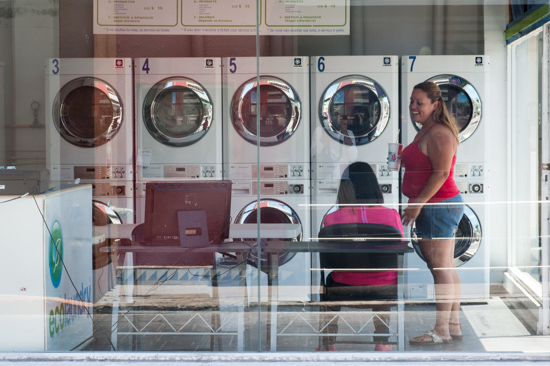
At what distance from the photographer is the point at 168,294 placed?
463 cm

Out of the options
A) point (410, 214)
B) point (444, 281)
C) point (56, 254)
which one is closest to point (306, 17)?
point (410, 214)

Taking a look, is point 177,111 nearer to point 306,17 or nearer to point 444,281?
point 306,17

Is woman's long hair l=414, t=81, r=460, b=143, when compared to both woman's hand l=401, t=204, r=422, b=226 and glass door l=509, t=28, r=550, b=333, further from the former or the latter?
woman's hand l=401, t=204, r=422, b=226

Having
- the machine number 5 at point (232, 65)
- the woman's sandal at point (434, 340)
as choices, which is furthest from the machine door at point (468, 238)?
the machine number 5 at point (232, 65)

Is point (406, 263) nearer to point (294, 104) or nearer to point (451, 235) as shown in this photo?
point (451, 235)

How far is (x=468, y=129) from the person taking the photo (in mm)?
5047

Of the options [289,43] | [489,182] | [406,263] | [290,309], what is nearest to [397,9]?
[289,43]

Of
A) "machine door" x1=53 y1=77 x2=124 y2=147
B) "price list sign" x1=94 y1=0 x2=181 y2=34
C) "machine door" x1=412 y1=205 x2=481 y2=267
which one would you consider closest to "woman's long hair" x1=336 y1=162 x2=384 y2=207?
"machine door" x1=412 y1=205 x2=481 y2=267

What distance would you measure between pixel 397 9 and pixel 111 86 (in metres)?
2.64

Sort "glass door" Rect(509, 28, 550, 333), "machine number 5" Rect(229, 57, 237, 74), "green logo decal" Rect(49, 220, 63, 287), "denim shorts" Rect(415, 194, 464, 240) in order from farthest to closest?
"machine number 5" Rect(229, 57, 237, 74) → "glass door" Rect(509, 28, 550, 333) → "denim shorts" Rect(415, 194, 464, 240) → "green logo decal" Rect(49, 220, 63, 287)

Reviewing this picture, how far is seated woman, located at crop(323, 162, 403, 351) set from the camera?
362 centimetres

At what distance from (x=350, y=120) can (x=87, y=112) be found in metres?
2.12

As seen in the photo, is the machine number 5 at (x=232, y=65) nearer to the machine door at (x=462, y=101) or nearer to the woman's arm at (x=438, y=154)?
the machine door at (x=462, y=101)

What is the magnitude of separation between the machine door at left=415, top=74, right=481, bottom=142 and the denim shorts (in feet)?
3.11
